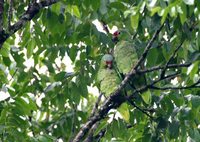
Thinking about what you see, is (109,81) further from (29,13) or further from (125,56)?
(29,13)

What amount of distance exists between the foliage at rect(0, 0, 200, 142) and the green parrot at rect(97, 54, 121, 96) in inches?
5.3

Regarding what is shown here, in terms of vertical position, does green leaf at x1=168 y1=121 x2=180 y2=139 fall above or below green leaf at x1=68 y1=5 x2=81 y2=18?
below

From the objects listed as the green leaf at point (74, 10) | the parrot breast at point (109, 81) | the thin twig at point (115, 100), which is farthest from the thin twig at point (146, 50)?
the green leaf at point (74, 10)

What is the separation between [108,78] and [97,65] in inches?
18.9

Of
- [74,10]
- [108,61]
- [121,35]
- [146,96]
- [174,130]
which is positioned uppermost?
[74,10]

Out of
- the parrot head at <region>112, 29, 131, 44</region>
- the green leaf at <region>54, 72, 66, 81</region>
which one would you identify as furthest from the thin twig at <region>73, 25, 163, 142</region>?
the green leaf at <region>54, 72, 66, 81</region>

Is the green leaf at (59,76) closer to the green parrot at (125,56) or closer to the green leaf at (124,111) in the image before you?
the green leaf at (124,111)

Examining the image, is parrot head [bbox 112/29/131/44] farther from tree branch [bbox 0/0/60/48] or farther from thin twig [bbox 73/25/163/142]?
tree branch [bbox 0/0/60/48]

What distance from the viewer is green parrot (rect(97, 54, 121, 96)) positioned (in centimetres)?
198

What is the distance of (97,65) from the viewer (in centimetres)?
245

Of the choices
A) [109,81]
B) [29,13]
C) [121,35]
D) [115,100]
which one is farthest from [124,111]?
[29,13]

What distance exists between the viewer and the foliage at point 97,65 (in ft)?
6.21

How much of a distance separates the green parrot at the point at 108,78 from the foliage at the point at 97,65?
0.44ft

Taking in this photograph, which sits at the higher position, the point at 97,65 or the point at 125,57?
the point at 97,65
